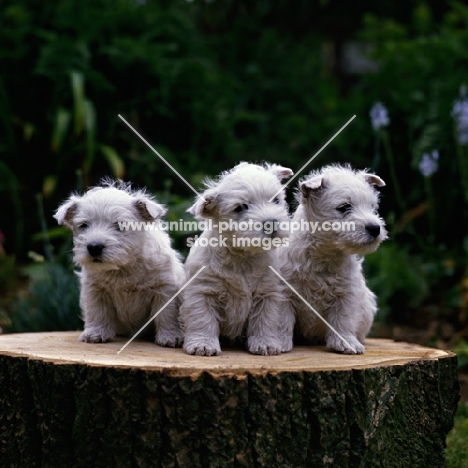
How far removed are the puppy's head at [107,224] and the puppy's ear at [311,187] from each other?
0.93 metres

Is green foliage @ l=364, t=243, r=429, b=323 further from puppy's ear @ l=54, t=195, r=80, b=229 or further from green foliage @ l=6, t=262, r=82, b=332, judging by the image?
puppy's ear @ l=54, t=195, r=80, b=229

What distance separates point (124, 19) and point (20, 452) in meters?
7.73

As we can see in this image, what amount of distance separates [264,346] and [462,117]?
5.43 m

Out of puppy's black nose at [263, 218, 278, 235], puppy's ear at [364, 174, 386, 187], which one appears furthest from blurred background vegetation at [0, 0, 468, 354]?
puppy's black nose at [263, 218, 278, 235]

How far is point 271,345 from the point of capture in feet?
14.5

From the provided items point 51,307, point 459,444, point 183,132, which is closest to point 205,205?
point 51,307

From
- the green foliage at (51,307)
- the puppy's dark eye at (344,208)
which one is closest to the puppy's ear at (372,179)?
the puppy's dark eye at (344,208)

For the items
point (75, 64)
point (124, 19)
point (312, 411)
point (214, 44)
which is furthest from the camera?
point (214, 44)

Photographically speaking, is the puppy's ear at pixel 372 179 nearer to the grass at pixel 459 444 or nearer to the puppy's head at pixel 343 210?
the puppy's head at pixel 343 210

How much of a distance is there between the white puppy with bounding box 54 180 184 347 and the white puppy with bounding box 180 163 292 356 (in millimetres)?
260

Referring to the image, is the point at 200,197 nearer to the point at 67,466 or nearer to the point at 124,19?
the point at 67,466

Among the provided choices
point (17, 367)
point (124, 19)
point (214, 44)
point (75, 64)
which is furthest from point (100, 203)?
point (214, 44)

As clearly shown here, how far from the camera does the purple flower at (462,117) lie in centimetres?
865

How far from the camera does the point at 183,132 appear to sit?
10406mm
